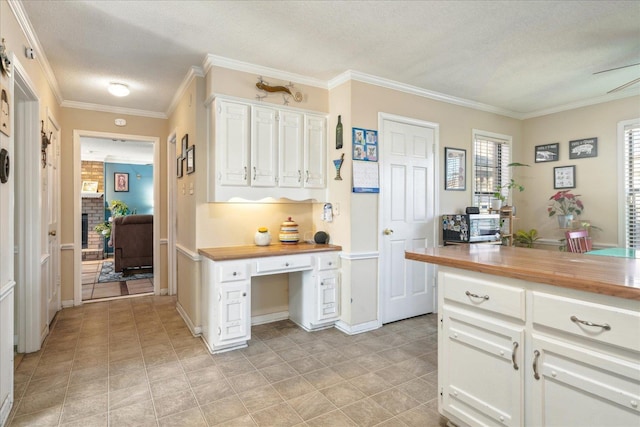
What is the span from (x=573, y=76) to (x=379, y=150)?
2049mm

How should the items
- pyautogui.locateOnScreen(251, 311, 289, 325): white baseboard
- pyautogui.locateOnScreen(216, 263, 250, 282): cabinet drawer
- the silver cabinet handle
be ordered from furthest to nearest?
pyautogui.locateOnScreen(251, 311, 289, 325): white baseboard
pyautogui.locateOnScreen(216, 263, 250, 282): cabinet drawer
the silver cabinet handle

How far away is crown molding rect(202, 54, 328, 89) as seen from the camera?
3.03 metres

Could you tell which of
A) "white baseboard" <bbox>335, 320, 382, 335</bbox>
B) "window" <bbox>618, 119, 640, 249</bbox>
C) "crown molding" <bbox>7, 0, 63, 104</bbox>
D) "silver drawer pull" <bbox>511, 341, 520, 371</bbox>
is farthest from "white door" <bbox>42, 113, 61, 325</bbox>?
"window" <bbox>618, 119, 640, 249</bbox>

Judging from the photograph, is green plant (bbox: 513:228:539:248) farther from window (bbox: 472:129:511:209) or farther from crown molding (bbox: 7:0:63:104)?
crown molding (bbox: 7:0:63:104)

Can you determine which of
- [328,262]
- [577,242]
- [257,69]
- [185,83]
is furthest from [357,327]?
[185,83]

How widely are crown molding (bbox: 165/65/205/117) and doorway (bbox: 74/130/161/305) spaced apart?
2.46 feet

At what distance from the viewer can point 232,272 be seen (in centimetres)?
287

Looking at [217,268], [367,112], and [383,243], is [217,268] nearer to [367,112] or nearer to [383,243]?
[383,243]

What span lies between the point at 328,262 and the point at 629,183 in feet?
11.5

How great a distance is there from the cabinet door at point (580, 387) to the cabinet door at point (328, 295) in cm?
202

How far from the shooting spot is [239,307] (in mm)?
2914

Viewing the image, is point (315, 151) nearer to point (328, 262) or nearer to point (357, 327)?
point (328, 262)

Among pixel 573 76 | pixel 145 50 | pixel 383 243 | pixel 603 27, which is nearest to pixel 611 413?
pixel 383 243

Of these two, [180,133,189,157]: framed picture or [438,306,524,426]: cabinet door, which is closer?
[438,306,524,426]: cabinet door
